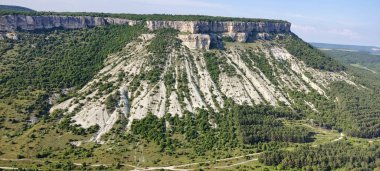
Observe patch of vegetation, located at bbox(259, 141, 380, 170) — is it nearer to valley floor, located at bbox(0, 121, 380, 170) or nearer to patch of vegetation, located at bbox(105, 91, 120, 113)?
valley floor, located at bbox(0, 121, 380, 170)

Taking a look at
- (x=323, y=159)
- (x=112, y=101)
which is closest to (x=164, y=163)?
(x=112, y=101)

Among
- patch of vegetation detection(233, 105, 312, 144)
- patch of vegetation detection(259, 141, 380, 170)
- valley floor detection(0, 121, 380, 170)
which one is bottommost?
valley floor detection(0, 121, 380, 170)

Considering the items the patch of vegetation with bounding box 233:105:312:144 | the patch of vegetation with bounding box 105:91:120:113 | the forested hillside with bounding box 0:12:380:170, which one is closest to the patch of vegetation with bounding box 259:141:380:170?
the forested hillside with bounding box 0:12:380:170

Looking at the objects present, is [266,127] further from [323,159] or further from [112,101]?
[112,101]

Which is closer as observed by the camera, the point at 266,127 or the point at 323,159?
the point at 323,159

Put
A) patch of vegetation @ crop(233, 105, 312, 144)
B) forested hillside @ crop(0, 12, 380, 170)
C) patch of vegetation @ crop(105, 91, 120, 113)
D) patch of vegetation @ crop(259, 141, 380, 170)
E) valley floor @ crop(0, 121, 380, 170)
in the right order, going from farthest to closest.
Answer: patch of vegetation @ crop(105, 91, 120, 113)
patch of vegetation @ crop(233, 105, 312, 144)
forested hillside @ crop(0, 12, 380, 170)
patch of vegetation @ crop(259, 141, 380, 170)
valley floor @ crop(0, 121, 380, 170)

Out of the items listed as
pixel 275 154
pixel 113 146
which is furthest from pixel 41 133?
pixel 275 154

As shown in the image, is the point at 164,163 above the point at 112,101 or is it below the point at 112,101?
below

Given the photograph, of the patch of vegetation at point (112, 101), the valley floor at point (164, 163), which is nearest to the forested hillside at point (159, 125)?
the valley floor at point (164, 163)

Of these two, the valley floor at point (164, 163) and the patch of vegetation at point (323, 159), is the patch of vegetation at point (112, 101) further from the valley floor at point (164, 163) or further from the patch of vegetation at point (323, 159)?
the patch of vegetation at point (323, 159)

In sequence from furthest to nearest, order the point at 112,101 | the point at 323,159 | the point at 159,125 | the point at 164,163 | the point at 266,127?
the point at 112,101, the point at 266,127, the point at 159,125, the point at 164,163, the point at 323,159

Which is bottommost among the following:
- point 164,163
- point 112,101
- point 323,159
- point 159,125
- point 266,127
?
point 164,163

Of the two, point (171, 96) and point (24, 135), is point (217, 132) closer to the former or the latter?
point (171, 96)

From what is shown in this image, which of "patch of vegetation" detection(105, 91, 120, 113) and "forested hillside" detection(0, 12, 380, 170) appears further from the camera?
"patch of vegetation" detection(105, 91, 120, 113)
